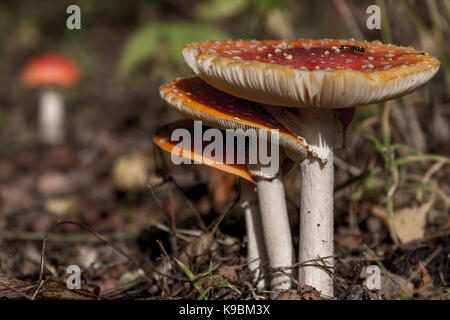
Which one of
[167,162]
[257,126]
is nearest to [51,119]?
[167,162]

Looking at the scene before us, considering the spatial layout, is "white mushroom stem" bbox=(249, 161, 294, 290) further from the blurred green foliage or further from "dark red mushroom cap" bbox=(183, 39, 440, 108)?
the blurred green foliage

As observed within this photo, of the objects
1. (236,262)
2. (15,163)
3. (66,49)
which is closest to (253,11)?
(236,262)

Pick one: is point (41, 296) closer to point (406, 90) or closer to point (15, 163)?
point (406, 90)

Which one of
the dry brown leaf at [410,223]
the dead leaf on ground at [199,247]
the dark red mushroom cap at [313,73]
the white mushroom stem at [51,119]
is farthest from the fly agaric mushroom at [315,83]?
the white mushroom stem at [51,119]

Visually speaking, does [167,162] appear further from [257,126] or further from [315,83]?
[315,83]

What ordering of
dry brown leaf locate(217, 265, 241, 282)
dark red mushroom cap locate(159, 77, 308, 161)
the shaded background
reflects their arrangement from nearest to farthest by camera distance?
1. dark red mushroom cap locate(159, 77, 308, 161)
2. dry brown leaf locate(217, 265, 241, 282)
3. the shaded background

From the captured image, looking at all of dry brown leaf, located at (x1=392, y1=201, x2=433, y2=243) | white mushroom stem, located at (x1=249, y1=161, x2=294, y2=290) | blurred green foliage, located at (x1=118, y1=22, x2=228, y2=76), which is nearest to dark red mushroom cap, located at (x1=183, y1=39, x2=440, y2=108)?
white mushroom stem, located at (x1=249, y1=161, x2=294, y2=290)

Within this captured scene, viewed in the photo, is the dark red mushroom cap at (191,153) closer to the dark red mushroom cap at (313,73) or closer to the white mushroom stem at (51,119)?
the dark red mushroom cap at (313,73)
